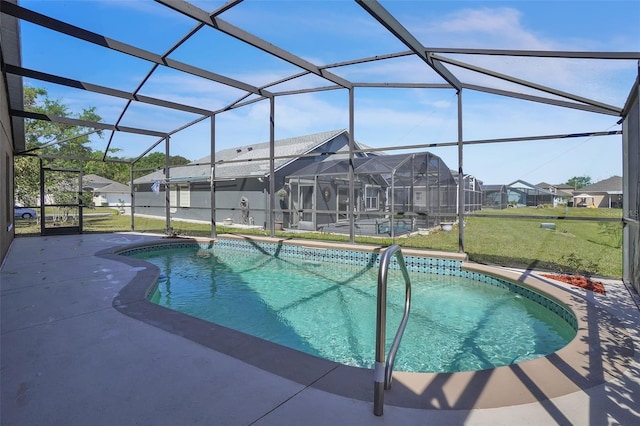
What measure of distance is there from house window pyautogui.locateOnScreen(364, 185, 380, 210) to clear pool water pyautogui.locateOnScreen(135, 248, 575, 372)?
692cm

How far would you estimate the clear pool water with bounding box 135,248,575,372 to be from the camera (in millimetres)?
3391

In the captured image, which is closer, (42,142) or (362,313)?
(362,313)

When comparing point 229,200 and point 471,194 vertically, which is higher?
point 471,194

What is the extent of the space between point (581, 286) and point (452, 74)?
4159mm

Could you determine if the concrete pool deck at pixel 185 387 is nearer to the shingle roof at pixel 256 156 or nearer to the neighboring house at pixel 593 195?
the shingle roof at pixel 256 156

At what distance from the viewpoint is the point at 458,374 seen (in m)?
2.15

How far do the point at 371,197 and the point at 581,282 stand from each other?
978 cm

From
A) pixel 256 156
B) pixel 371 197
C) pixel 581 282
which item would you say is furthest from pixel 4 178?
Result: pixel 371 197

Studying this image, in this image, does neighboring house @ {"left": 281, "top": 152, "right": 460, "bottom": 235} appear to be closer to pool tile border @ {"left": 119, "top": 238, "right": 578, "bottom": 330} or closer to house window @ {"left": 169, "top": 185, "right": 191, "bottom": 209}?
pool tile border @ {"left": 119, "top": 238, "right": 578, "bottom": 330}

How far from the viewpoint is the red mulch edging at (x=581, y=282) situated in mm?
4285

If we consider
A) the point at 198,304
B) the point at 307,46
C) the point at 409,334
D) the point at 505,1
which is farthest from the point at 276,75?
the point at 409,334

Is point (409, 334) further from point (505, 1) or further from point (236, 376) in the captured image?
point (505, 1)

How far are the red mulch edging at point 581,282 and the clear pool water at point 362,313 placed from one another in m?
0.64

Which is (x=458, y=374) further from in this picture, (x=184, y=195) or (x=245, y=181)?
(x=184, y=195)
